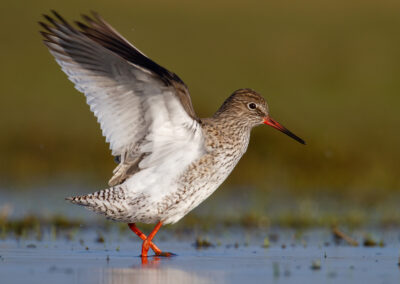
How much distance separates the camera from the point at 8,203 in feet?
36.7

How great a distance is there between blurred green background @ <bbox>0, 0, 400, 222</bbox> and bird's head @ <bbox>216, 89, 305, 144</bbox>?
311 centimetres

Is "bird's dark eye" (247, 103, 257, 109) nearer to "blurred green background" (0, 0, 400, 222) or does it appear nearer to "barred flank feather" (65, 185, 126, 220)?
"barred flank feather" (65, 185, 126, 220)

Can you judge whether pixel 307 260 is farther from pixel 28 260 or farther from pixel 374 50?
pixel 374 50

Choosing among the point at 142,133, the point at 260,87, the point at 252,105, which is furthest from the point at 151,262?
the point at 260,87

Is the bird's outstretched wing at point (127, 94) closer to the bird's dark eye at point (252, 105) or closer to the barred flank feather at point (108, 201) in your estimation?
the barred flank feather at point (108, 201)

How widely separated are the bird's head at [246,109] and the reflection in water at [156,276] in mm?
2036

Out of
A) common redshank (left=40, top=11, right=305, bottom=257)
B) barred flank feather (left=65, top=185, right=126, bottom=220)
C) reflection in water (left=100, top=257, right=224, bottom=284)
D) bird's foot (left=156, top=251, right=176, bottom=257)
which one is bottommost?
reflection in water (left=100, top=257, right=224, bottom=284)

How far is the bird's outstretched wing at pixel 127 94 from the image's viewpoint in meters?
7.55

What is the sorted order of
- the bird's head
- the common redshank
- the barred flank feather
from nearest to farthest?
the common redshank
the barred flank feather
the bird's head

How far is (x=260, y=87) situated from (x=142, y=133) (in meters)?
14.7

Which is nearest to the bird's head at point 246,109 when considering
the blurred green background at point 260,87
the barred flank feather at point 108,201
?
the barred flank feather at point 108,201

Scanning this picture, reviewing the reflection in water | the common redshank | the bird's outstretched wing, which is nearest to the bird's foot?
the common redshank

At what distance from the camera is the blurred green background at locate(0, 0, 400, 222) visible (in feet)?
45.2

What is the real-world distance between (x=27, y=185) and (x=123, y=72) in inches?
211
